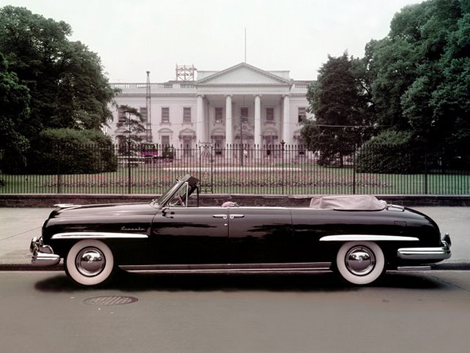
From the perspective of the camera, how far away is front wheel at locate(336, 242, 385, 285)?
255 inches

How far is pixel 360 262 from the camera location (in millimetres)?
6516

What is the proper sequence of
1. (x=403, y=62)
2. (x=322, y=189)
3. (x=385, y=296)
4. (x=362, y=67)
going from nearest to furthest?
(x=385, y=296) < (x=322, y=189) < (x=403, y=62) < (x=362, y=67)

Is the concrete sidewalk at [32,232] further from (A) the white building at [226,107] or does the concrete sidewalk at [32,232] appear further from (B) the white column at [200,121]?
(B) the white column at [200,121]

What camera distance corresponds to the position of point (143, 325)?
15.9ft

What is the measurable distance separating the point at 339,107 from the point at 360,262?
45013 mm

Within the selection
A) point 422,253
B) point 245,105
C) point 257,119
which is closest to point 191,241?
point 422,253

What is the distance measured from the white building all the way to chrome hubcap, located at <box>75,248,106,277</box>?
208 feet

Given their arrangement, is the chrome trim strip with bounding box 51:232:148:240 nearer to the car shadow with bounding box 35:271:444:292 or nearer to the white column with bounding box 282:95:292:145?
the car shadow with bounding box 35:271:444:292

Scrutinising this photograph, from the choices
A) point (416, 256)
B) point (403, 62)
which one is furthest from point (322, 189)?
point (403, 62)

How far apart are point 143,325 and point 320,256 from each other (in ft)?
Result: 8.57

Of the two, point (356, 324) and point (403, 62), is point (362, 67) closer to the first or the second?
point (403, 62)

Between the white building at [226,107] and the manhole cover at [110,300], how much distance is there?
6404 cm

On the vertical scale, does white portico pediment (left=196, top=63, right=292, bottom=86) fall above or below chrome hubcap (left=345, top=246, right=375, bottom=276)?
above

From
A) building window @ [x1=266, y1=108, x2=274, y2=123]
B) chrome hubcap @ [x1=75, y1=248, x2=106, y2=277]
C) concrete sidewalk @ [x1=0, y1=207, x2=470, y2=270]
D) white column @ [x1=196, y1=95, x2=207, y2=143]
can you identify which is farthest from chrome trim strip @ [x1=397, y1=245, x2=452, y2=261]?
building window @ [x1=266, y1=108, x2=274, y2=123]
